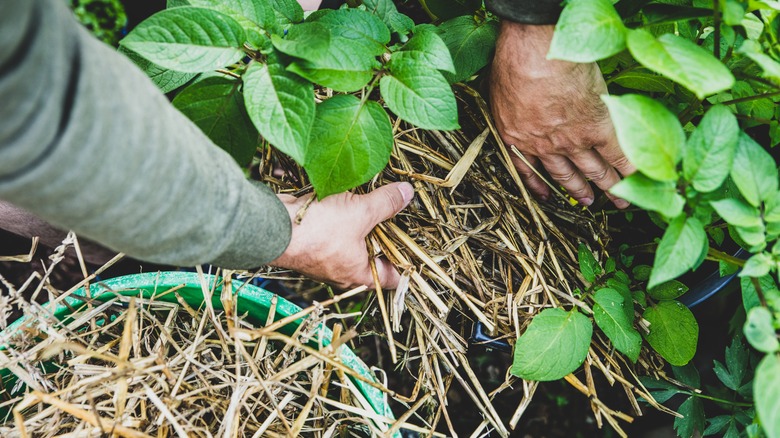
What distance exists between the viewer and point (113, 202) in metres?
0.44

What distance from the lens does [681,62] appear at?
0.51 m

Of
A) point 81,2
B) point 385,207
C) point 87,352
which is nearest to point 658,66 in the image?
point 385,207

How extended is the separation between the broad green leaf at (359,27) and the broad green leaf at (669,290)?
53cm

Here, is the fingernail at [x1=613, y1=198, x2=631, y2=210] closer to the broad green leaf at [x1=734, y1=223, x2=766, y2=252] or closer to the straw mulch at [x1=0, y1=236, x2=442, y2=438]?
the broad green leaf at [x1=734, y1=223, x2=766, y2=252]

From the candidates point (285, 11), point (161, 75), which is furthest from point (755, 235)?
point (161, 75)

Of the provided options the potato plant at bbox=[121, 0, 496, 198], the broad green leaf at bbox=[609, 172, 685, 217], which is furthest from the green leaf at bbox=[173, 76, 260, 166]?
the broad green leaf at bbox=[609, 172, 685, 217]

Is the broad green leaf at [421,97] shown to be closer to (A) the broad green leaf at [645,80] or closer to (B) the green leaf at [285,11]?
(B) the green leaf at [285,11]

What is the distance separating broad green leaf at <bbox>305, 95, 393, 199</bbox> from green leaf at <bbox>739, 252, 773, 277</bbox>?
0.41 metres

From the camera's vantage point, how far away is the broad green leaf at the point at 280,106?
0.60 m

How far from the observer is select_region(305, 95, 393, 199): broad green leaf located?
685mm

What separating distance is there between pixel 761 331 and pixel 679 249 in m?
0.10

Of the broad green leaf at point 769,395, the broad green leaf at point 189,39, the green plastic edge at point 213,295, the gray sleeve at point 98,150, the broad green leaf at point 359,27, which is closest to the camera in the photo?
the gray sleeve at point 98,150

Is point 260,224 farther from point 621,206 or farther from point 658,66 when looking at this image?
point 621,206

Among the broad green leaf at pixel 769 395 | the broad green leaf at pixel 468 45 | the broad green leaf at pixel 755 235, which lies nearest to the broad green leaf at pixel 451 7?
the broad green leaf at pixel 468 45
